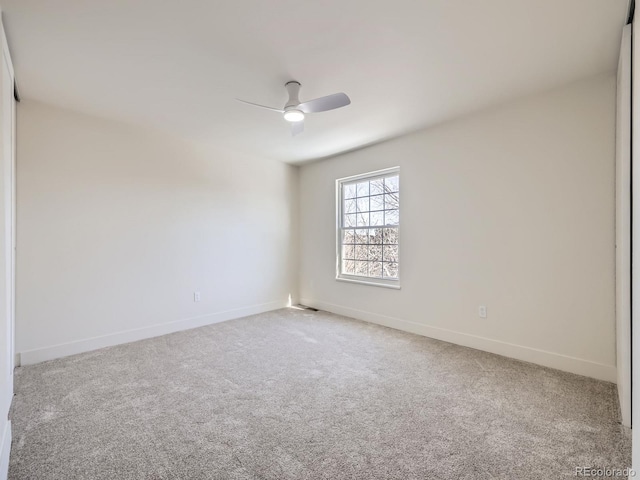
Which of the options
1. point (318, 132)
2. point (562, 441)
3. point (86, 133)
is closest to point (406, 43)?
point (318, 132)

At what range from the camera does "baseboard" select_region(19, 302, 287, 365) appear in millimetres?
2803

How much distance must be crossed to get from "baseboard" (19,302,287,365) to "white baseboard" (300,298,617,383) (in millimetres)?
1710

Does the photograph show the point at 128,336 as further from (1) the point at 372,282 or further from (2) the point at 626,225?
(2) the point at 626,225

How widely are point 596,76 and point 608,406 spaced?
2.47 meters

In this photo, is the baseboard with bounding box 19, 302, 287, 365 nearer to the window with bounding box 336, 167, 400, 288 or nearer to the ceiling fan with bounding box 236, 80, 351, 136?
the window with bounding box 336, 167, 400, 288

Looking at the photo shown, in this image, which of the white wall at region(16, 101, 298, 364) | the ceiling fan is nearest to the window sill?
the white wall at region(16, 101, 298, 364)

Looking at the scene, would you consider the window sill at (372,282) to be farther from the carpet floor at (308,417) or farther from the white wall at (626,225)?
the white wall at (626,225)

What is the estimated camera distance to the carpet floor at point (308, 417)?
1530 mm

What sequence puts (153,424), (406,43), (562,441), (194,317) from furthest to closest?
(194,317)
(406,43)
(153,424)
(562,441)

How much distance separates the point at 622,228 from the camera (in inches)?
73.6

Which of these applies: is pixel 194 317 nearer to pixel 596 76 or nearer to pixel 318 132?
pixel 318 132

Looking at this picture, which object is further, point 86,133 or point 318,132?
point 318,132

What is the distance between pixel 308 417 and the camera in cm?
194
